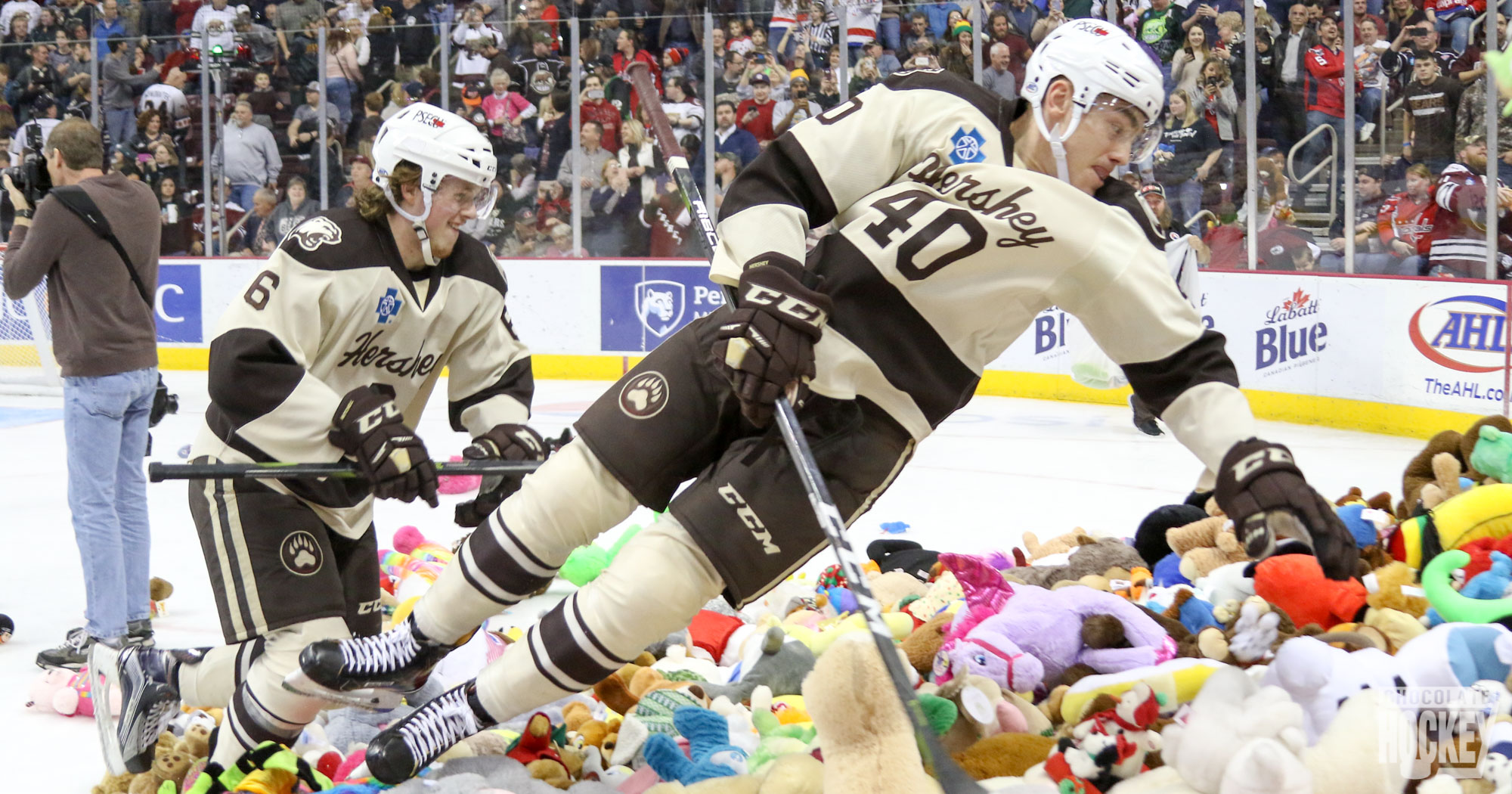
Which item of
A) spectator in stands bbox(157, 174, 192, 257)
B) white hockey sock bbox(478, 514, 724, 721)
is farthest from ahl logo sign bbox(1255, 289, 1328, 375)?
spectator in stands bbox(157, 174, 192, 257)

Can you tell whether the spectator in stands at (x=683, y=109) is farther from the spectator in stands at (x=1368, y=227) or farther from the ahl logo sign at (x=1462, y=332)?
the ahl logo sign at (x=1462, y=332)

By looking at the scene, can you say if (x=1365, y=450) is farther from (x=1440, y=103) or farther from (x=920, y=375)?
(x=920, y=375)

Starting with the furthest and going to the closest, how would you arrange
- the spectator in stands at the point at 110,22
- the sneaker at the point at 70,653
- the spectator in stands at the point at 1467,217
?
the spectator in stands at the point at 110,22 → the spectator in stands at the point at 1467,217 → the sneaker at the point at 70,653

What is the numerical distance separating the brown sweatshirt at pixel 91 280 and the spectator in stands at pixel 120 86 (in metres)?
6.49

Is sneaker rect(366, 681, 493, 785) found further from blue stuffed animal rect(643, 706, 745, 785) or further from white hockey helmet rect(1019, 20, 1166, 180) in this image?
white hockey helmet rect(1019, 20, 1166, 180)

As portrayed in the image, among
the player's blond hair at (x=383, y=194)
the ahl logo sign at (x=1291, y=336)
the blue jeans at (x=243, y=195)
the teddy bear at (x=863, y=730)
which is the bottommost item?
the ahl logo sign at (x=1291, y=336)

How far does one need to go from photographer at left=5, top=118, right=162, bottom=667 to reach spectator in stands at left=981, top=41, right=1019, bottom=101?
541cm

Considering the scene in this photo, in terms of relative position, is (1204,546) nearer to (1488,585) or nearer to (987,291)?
(1488,585)

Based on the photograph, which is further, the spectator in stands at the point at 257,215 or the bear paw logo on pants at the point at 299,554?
the spectator in stands at the point at 257,215

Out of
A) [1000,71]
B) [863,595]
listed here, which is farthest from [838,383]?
[1000,71]

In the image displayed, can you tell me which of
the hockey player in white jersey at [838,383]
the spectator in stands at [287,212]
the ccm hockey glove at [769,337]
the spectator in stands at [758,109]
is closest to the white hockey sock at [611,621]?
the hockey player in white jersey at [838,383]

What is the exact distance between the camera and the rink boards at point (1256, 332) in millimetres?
6066

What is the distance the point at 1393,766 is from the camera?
6.10 ft

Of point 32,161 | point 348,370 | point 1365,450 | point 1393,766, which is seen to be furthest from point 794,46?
point 1393,766
